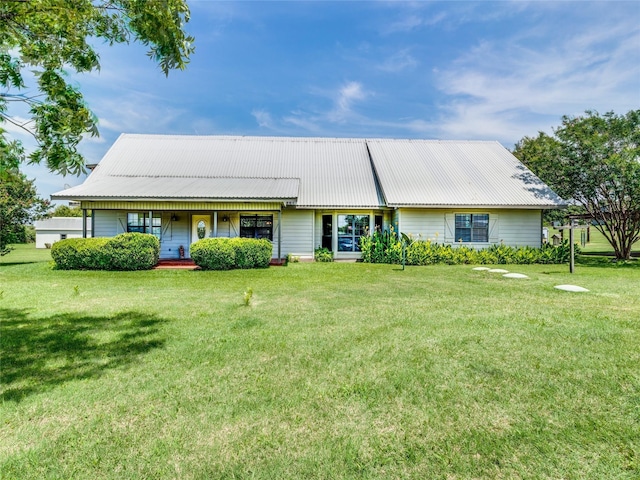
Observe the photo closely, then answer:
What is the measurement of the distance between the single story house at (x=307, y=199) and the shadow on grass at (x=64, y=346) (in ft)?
25.4

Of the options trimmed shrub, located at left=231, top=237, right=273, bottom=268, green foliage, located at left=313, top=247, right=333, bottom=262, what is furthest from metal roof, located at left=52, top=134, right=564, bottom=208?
green foliage, located at left=313, top=247, right=333, bottom=262

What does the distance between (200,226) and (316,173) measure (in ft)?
20.1

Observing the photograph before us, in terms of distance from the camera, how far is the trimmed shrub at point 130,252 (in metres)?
11.1

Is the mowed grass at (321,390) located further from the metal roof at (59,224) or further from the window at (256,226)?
the metal roof at (59,224)

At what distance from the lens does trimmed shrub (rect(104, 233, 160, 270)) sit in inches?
437

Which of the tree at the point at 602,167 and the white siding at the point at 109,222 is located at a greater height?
the tree at the point at 602,167

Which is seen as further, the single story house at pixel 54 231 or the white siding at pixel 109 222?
the single story house at pixel 54 231

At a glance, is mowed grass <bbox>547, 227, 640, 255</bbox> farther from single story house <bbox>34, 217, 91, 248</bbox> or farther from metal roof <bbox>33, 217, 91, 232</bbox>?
metal roof <bbox>33, 217, 91, 232</bbox>

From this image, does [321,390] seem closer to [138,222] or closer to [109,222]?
[138,222]

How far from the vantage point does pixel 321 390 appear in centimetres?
299

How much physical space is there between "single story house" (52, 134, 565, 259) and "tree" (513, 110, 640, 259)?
1.17 meters

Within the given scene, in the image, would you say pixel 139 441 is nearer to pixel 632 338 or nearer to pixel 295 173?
pixel 632 338

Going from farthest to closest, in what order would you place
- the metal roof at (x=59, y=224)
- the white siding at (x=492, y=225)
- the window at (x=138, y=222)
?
the metal roof at (x=59, y=224), the window at (x=138, y=222), the white siding at (x=492, y=225)

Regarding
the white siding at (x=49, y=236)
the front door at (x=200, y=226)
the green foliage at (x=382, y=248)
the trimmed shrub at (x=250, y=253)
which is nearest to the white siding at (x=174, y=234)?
the front door at (x=200, y=226)
